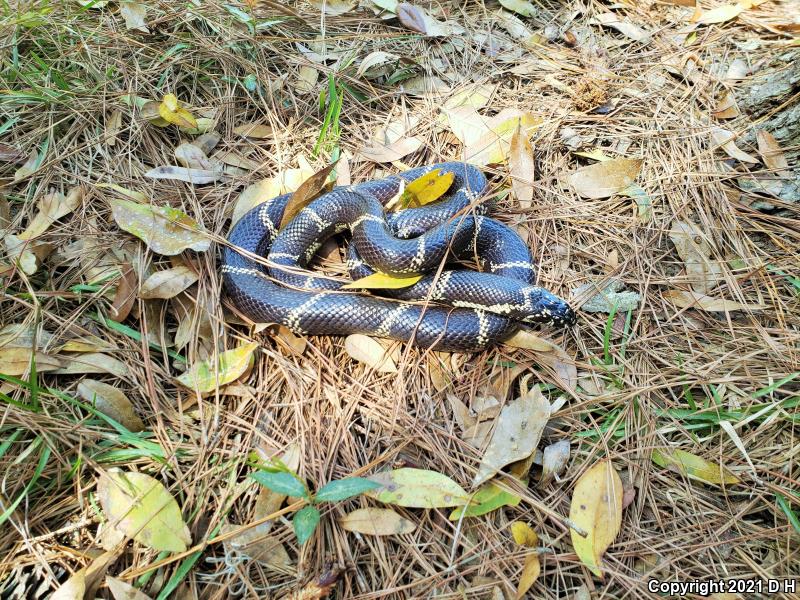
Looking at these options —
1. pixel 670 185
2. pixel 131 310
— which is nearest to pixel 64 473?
pixel 131 310

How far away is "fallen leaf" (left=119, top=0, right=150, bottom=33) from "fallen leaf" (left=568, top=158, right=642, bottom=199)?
437cm

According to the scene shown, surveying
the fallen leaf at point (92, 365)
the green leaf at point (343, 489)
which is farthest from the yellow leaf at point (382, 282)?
the fallen leaf at point (92, 365)

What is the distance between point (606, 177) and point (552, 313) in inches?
62.9

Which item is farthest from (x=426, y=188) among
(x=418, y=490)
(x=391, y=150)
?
(x=418, y=490)

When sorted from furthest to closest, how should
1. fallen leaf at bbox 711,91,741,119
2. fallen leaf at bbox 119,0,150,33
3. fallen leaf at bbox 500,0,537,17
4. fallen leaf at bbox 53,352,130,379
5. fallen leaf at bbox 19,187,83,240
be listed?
fallen leaf at bbox 500,0,537,17 < fallen leaf at bbox 119,0,150,33 < fallen leaf at bbox 711,91,741,119 < fallen leaf at bbox 19,187,83,240 < fallen leaf at bbox 53,352,130,379

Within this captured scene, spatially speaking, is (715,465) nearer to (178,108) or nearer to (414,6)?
(178,108)

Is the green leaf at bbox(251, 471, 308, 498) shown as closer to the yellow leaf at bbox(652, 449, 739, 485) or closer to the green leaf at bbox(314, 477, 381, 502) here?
the green leaf at bbox(314, 477, 381, 502)

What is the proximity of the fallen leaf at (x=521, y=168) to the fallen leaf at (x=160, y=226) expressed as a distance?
272cm

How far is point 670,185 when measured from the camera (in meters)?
4.36

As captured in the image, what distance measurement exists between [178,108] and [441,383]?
325cm

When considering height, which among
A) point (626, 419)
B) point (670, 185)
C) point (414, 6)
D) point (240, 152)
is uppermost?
point (414, 6)

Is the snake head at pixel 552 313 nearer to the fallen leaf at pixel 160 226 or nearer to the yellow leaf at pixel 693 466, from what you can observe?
the yellow leaf at pixel 693 466

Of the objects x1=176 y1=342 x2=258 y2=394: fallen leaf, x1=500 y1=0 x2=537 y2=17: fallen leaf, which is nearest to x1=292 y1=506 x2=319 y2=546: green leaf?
x1=176 y1=342 x2=258 y2=394: fallen leaf

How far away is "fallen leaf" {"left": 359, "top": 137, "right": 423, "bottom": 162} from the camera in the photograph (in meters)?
4.73
